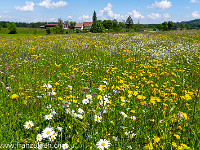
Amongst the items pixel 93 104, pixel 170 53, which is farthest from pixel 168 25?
pixel 93 104

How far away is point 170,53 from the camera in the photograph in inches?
325

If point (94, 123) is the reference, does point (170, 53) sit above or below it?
above

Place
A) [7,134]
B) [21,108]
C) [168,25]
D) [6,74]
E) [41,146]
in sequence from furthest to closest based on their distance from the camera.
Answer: [168,25]
[6,74]
[21,108]
[7,134]
[41,146]

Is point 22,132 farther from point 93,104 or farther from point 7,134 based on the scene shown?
point 93,104

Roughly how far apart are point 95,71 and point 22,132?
3.82 metres

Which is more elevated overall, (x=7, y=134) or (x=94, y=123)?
(x=94, y=123)

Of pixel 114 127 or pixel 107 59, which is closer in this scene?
pixel 114 127

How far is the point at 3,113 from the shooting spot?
2.85m

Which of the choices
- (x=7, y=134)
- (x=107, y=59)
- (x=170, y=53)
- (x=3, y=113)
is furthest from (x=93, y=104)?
(x=170, y=53)

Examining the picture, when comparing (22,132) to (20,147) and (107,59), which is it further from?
(107,59)

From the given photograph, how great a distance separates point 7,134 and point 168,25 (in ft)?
424

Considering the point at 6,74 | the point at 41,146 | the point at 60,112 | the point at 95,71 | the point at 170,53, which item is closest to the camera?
the point at 41,146

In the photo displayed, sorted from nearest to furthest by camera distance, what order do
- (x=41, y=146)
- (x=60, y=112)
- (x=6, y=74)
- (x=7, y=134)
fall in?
(x=41, y=146), (x=7, y=134), (x=60, y=112), (x=6, y=74)

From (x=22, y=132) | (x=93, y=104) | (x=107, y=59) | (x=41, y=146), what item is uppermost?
(x=107, y=59)
